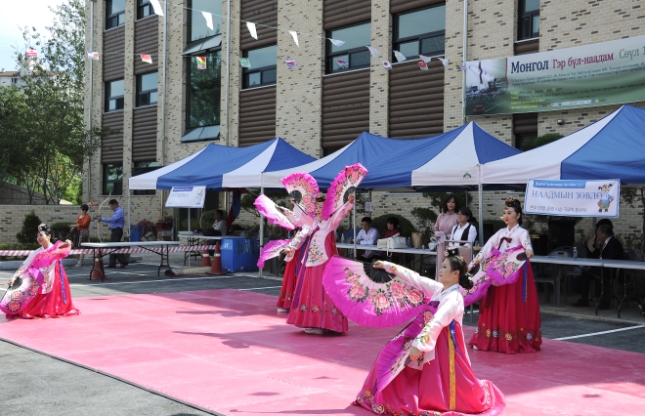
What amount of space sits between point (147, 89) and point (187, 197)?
Result: 11.9 m

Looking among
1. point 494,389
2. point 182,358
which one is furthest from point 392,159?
point 494,389

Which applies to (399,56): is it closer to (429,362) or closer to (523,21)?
(523,21)

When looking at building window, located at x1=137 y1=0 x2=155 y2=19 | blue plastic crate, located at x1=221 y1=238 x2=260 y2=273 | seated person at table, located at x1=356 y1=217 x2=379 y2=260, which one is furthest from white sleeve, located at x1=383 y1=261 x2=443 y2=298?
building window, located at x1=137 y1=0 x2=155 y2=19

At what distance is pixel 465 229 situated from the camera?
12.2 meters

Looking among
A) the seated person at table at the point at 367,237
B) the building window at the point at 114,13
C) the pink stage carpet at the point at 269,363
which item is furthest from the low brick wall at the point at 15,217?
the pink stage carpet at the point at 269,363

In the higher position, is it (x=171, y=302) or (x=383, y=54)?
(x=383, y=54)

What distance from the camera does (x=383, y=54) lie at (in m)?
19.5

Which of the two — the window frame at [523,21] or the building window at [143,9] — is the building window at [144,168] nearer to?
the building window at [143,9]

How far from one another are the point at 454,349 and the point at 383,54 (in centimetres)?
1451

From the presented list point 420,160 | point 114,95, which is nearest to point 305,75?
point 420,160

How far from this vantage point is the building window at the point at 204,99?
25500mm

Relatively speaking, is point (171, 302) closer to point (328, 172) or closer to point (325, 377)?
point (328, 172)

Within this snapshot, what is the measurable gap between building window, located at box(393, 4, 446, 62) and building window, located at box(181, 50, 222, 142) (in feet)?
26.0

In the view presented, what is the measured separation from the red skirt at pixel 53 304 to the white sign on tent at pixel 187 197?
255 inches
